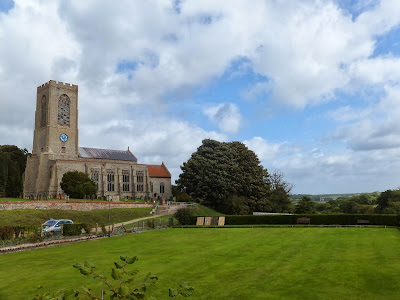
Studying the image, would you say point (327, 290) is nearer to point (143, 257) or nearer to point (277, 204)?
point (143, 257)

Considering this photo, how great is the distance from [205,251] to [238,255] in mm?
2327

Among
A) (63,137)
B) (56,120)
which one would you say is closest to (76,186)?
(63,137)

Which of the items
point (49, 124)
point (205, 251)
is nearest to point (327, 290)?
point (205, 251)

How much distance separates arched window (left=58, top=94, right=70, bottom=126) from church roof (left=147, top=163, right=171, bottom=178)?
2198 centimetres

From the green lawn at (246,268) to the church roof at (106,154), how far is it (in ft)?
197

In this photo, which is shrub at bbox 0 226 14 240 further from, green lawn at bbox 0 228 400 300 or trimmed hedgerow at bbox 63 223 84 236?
green lawn at bbox 0 228 400 300

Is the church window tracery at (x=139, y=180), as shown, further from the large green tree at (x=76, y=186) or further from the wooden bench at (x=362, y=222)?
the wooden bench at (x=362, y=222)

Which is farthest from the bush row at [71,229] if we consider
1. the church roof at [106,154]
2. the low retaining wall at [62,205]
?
the church roof at [106,154]

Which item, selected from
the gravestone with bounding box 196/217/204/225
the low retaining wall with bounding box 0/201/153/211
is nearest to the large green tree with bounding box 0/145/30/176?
the low retaining wall with bounding box 0/201/153/211

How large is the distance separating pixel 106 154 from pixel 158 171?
13106mm

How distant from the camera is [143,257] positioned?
17578 millimetres

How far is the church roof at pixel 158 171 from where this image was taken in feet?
278

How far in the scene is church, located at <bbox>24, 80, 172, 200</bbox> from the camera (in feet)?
228

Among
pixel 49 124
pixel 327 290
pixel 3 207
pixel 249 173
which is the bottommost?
pixel 327 290
